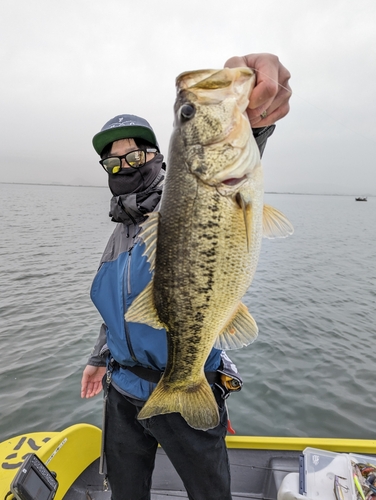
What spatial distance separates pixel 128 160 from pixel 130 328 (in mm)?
1322

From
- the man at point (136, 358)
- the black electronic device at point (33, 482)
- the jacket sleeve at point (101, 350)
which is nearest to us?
the man at point (136, 358)

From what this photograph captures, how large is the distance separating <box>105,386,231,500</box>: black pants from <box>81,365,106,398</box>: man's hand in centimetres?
51

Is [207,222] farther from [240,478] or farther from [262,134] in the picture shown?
[240,478]

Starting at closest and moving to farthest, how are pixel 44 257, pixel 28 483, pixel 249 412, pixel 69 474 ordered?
1. pixel 28 483
2. pixel 69 474
3. pixel 249 412
4. pixel 44 257

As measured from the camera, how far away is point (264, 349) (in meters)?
7.95

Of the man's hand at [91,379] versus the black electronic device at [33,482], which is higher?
the man's hand at [91,379]

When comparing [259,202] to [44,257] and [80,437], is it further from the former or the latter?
[44,257]

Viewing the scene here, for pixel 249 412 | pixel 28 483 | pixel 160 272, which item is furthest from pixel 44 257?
pixel 160 272

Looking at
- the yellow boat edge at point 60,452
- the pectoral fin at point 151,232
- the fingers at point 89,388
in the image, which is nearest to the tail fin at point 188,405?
the pectoral fin at point 151,232

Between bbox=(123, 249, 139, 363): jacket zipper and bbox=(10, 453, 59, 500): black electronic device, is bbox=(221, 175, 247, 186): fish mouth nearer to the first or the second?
bbox=(123, 249, 139, 363): jacket zipper

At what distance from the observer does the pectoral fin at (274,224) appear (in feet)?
6.23

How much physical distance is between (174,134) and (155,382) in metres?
1.61

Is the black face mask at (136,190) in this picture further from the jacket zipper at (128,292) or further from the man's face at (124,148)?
the jacket zipper at (128,292)

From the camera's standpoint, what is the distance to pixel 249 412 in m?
5.87
